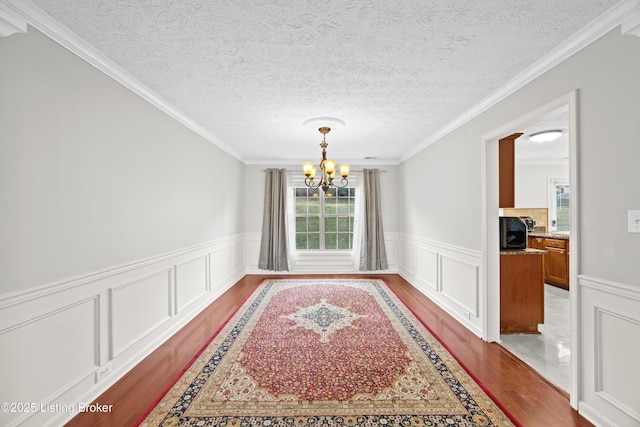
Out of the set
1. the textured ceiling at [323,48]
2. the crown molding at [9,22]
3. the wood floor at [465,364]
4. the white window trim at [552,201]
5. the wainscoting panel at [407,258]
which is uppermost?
the textured ceiling at [323,48]

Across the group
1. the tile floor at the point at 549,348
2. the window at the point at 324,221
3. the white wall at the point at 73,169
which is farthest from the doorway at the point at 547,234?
the white wall at the point at 73,169

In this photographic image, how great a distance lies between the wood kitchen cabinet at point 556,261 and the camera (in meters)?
4.80

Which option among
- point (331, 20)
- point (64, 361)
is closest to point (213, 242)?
point (64, 361)

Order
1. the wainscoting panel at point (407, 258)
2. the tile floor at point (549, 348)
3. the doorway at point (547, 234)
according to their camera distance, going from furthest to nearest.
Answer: the wainscoting panel at point (407, 258) < the doorway at point (547, 234) < the tile floor at point (549, 348)

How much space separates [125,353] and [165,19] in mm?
2525

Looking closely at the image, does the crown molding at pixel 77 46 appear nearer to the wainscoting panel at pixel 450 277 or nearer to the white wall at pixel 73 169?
the white wall at pixel 73 169

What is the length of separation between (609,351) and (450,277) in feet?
6.42

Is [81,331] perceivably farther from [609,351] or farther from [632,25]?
[632,25]

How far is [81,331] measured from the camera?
1.89 metres

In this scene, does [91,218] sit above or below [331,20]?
below

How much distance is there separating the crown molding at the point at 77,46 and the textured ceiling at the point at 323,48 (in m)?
0.06

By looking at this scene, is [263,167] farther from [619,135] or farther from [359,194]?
[619,135]

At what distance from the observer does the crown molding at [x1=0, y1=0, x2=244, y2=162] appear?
4.86 ft

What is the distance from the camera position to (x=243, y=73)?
2.26m
